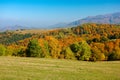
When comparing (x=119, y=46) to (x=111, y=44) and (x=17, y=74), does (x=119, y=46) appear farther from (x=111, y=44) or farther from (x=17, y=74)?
(x=17, y=74)

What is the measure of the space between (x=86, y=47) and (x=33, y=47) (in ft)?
82.8

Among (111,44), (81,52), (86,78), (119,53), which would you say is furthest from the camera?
(111,44)

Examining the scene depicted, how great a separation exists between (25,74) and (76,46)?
8596cm

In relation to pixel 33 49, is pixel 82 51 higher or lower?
lower

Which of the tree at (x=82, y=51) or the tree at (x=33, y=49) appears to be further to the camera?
the tree at (x=82, y=51)

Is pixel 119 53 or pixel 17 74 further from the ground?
pixel 17 74

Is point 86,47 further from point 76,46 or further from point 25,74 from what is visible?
point 25,74

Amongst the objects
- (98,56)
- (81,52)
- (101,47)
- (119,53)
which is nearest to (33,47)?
(81,52)

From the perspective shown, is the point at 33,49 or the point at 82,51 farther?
the point at 82,51

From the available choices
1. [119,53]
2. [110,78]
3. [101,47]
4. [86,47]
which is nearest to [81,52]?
[86,47]

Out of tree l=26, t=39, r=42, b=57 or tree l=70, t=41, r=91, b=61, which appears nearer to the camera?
tree l=26, t=39, r=42, b=57

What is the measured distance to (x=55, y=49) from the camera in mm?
118875

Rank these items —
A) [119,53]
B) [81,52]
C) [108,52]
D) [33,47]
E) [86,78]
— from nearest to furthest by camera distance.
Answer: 1. [86,78]
2. [33,47]
3. [81,52]
4. [119,53]
5. [108,52]

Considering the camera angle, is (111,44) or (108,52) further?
(111,44)
